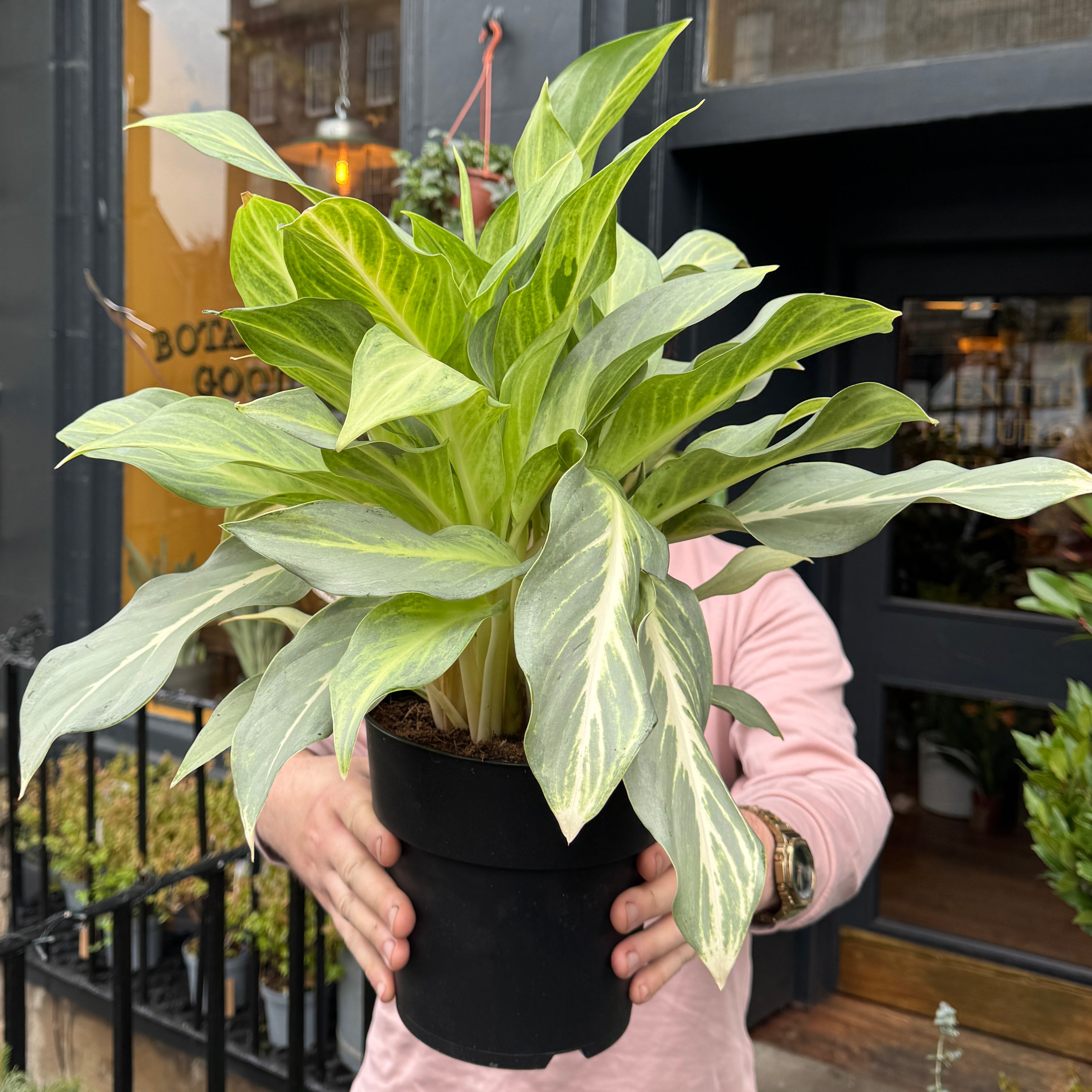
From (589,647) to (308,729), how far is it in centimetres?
22

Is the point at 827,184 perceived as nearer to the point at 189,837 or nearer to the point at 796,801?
the point at 796,801

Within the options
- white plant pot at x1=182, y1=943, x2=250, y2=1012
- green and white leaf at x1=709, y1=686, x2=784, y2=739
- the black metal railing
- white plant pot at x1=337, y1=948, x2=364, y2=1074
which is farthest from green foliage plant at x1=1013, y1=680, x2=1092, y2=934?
white plant pot at x1=182, y1=943, x2=250, y2=1012

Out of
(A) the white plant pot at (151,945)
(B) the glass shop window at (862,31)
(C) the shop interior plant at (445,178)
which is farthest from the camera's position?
(A) the white plant pot at (151,945)

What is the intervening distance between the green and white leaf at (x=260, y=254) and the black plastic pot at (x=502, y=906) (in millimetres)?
355

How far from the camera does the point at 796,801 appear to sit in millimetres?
1234

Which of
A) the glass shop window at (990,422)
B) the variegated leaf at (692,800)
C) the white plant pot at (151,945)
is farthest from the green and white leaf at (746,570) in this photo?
the white plant pot at (151,945)

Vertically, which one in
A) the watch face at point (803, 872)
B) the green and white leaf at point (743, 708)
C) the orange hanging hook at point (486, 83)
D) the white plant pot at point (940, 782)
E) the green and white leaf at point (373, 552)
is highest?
the orange hanging hook at point (486, 83)

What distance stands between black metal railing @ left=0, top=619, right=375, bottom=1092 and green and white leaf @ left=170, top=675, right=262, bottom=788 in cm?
58

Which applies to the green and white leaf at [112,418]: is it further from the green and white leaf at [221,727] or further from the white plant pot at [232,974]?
the white plant pot at [232,974]

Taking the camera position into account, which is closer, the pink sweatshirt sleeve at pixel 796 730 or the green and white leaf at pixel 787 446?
the green and white leaf at pixel 787 446

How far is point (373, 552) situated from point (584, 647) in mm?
155

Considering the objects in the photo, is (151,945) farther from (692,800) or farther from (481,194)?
(692,800)

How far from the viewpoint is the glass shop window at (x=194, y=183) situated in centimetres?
355

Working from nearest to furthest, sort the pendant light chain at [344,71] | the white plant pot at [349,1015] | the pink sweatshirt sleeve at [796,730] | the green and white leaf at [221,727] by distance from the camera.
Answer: the green and white leaf at [221,727], the pink sweatshirt sleeve at [796,730], the white plant pot at [349,1015], the pendant light chain at [344,71]
